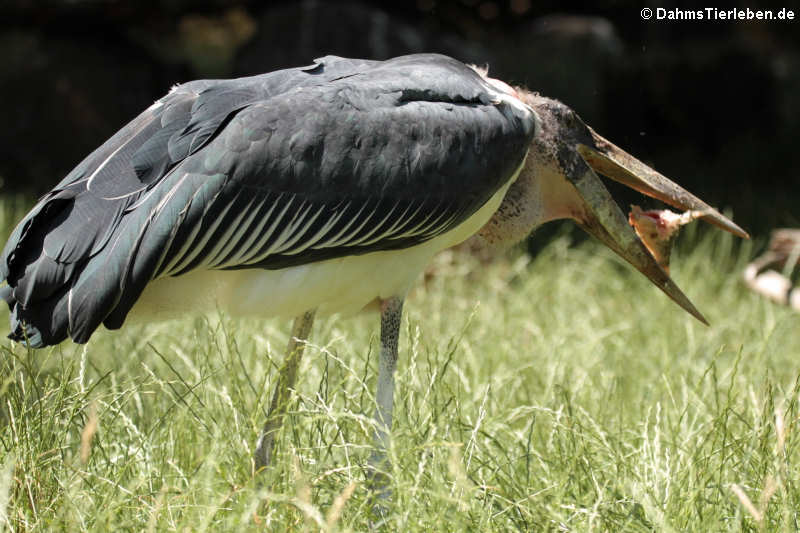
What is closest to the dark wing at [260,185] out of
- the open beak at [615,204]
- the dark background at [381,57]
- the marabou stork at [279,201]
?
the marabou stork at [279,201]

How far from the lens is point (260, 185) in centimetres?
241

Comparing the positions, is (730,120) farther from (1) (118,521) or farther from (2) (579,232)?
(1) (118,521)

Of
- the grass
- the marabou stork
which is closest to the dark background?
the grass

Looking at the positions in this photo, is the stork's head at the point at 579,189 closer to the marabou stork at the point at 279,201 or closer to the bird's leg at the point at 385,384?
the marabou stork at the point at 279,201

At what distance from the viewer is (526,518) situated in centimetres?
232

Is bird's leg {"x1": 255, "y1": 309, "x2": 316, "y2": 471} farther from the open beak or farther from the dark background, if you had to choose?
the dark background

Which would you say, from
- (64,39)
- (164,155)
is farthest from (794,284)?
(64,39)

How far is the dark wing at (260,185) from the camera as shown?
232 cm

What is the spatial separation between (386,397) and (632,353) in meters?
1.73

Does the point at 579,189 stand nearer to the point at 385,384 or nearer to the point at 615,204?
the point at 615,204

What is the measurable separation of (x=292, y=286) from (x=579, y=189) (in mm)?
852

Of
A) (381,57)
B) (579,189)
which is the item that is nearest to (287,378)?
(579,189)

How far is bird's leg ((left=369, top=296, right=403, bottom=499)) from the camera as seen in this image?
8.05 ft

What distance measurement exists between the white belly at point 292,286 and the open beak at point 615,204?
0.27 metres
